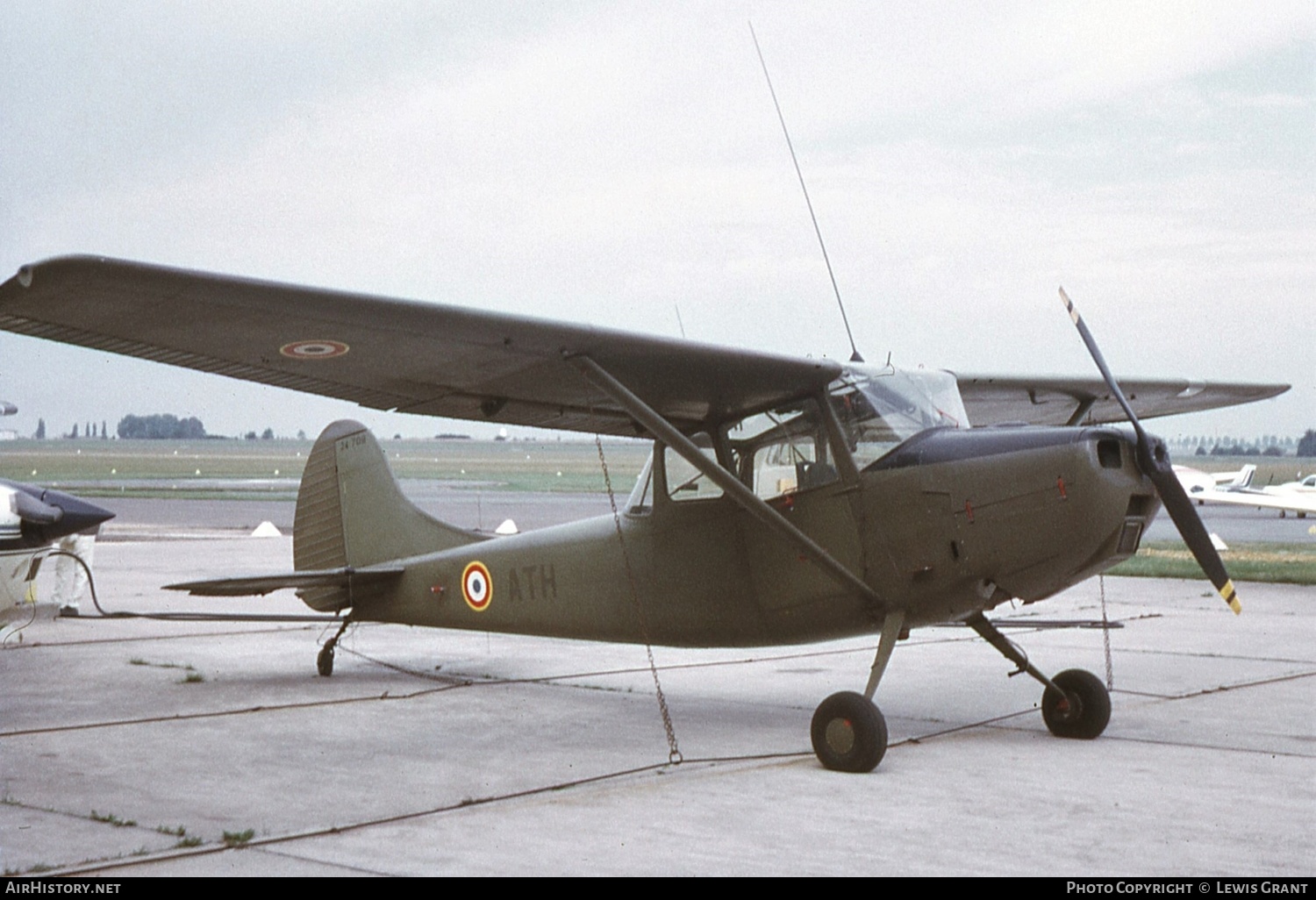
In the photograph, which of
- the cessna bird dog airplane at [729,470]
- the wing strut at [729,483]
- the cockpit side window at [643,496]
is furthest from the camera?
the cockpit side window at [643,496]

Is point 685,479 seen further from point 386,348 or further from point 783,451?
point 386,348

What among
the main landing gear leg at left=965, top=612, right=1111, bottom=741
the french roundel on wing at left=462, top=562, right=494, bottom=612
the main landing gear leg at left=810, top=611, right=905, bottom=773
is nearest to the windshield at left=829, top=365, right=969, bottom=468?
the main landing gear leg at left=965, top=612, right=1111, bottom=741

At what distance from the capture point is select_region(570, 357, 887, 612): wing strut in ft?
23.8

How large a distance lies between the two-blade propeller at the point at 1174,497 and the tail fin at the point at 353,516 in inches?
199

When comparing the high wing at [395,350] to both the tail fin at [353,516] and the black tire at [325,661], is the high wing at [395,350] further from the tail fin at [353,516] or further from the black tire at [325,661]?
the black tire at [325,661]

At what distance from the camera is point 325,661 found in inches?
412

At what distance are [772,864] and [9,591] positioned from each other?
724cm

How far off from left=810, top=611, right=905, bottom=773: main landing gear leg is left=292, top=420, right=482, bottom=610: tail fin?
155 inches

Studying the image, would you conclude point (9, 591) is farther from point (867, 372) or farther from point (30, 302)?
point (867, 372)

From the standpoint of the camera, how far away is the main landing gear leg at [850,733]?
22.1 ft

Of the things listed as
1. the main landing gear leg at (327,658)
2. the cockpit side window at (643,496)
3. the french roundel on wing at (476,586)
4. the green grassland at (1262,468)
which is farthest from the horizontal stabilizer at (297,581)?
the green grassland at (1262,468)

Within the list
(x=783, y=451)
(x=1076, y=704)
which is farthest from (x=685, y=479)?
(x=1076, y=704)

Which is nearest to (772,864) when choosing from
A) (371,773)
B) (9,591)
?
(371,773)

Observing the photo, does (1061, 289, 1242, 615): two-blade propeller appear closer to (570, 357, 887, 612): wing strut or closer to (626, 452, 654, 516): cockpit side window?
(570, 357, 887, 612): wing strut
